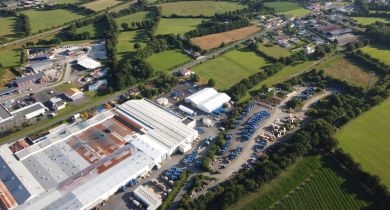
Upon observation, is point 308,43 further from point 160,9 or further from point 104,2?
point 104,2

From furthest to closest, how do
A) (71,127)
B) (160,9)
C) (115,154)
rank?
(160,9) → (71,127) → (115,154)

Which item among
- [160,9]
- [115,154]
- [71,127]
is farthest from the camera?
[160,9]

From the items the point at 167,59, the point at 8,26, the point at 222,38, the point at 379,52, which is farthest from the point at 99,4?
the point at 379,52

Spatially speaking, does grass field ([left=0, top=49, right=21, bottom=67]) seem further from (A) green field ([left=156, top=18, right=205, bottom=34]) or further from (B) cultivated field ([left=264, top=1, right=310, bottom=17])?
(B) cultivated field ([left=264, top=1, right=310, bottom=17])

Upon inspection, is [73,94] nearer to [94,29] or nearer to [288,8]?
[94,29]

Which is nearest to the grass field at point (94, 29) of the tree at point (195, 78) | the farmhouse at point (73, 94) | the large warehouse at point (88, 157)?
the farmhouse at point (73, 94)

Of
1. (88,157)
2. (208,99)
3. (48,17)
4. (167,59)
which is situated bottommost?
(208,99)

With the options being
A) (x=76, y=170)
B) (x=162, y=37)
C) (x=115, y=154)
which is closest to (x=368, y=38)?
(x=162, y=37)

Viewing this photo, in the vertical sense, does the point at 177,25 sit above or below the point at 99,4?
below
